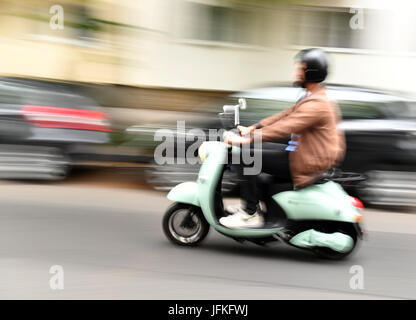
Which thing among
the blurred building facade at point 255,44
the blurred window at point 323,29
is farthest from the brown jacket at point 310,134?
the blurred window at point 323,29

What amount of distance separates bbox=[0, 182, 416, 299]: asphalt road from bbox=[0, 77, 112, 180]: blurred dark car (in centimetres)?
144

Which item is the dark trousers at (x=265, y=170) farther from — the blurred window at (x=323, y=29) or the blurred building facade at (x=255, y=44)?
the blurred window at (x=323, y=29)

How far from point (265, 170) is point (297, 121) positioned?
50 cm

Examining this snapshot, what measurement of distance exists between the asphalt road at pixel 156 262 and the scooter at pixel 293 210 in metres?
0.18

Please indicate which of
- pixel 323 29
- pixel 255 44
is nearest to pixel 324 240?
pixel 255 44

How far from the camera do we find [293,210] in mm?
5289

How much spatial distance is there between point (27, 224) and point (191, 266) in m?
2.05

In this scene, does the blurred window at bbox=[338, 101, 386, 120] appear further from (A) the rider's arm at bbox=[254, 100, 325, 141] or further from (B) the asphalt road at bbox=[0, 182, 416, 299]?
(A) the rider's arm at bbox=[254, 100, 325, 141]

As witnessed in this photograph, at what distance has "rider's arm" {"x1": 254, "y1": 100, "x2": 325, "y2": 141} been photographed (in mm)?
5078

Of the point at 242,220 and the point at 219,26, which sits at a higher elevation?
the point at 219,26

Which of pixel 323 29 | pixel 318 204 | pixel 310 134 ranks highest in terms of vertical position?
pixel 323 29

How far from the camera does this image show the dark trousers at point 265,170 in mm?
5262

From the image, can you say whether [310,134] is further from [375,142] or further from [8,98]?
[8,98]

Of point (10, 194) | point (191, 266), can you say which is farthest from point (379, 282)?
point (10, 194)
